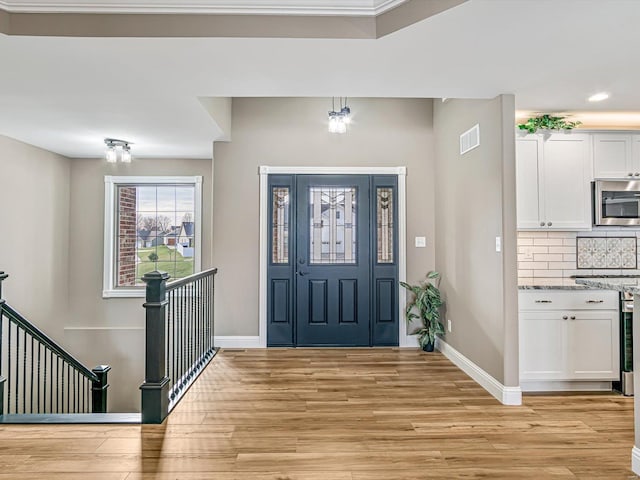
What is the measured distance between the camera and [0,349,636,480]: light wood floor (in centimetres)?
225

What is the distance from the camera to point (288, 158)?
4.97 m

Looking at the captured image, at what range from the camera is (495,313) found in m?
3.38

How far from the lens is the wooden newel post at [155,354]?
2.83 metres

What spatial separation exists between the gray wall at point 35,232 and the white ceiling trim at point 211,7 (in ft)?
9.60

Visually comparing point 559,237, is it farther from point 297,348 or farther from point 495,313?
point 297,348

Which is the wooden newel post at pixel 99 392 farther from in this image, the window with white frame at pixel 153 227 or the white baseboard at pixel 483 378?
the white baseboard at pixel 483 378

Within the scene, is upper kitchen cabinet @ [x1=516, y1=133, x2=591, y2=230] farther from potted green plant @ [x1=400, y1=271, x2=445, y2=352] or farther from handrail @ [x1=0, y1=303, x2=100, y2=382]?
handrail @ [x1=0, y1=303, x2=100, y2=382]

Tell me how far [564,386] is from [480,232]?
4.77 ft

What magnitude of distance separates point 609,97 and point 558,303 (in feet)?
5.69

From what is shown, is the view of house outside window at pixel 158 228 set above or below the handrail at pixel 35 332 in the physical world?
above

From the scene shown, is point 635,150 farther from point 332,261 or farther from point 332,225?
point 332,261

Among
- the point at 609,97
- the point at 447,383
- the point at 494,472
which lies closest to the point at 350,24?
the point at 609,97

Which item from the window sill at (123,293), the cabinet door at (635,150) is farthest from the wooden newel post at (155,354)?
the cabinet door at (635,150)

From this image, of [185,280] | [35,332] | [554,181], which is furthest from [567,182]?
[35,332]
